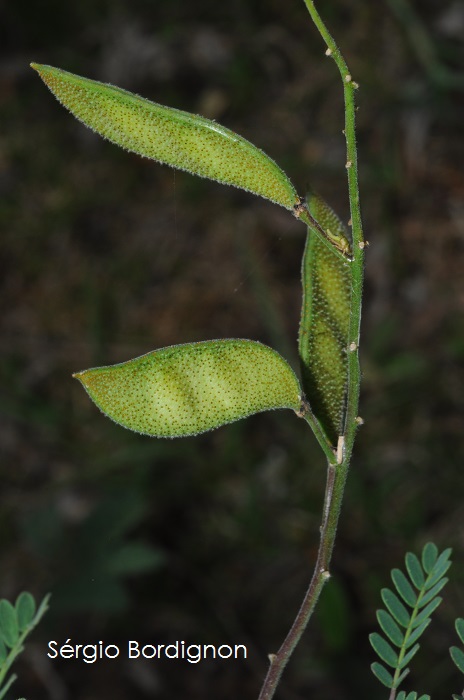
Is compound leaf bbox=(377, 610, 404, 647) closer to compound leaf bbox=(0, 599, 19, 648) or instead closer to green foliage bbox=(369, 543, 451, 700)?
green foliage bbox=(369, 543, 451, 700)

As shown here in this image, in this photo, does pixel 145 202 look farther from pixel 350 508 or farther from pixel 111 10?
pixel 350 508

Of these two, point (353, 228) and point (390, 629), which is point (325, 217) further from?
point (390, 629)

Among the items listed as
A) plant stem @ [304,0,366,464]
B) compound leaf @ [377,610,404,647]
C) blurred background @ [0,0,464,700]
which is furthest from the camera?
blurred background @ [0,0,464,700]

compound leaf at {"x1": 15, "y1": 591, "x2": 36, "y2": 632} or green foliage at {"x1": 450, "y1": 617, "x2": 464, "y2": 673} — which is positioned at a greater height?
green foliage at {"x1": 450, "y1": 617, "x2": 464, "y2": 673}

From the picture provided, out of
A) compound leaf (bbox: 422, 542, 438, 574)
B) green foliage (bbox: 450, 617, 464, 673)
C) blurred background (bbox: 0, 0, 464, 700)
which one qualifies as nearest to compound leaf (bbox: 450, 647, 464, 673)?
green foliage (bbox: 450, 617, 464, 673)

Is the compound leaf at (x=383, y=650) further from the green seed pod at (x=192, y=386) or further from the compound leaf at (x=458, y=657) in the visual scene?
the green seed pod at (x=192, y=386)

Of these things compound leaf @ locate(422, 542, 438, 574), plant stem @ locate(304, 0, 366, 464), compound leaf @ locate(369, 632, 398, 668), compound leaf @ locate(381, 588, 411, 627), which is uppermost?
plant stem @ locate(304, 0, 366, 464)
